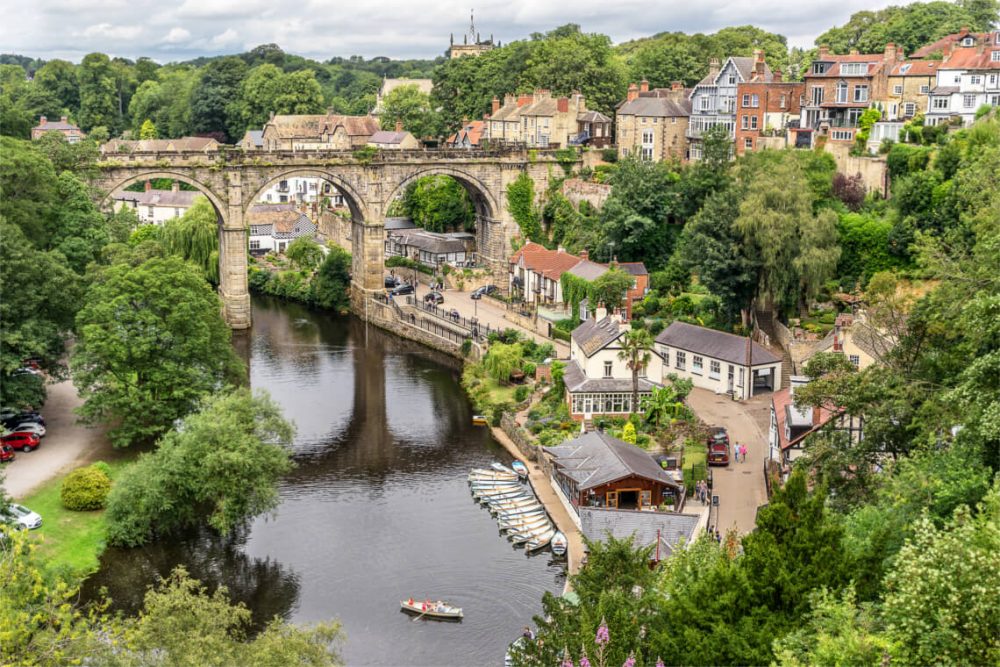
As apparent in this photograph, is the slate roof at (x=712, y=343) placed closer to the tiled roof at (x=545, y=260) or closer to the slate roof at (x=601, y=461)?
the slate roof at (x=601, y=461)

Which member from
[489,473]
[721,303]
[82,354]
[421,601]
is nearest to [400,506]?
[489,473]

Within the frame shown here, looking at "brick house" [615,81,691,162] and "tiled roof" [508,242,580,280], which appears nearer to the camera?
"tiled roof" [508,242,580,280]

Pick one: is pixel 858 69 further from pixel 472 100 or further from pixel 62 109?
pixel 62 109

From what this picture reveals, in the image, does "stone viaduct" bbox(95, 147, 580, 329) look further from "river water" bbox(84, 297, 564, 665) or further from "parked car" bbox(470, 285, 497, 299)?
"river water" bbox(84, 297, 564, 665)

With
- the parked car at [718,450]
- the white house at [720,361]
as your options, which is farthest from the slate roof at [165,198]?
the parked car at [718,450]

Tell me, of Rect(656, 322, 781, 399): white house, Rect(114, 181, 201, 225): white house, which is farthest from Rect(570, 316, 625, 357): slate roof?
Rect(114, 181, 201, 225): white house

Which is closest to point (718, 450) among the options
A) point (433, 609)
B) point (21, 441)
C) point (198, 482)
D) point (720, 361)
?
point (720, 361)

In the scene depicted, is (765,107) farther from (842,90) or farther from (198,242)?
(198,242)
